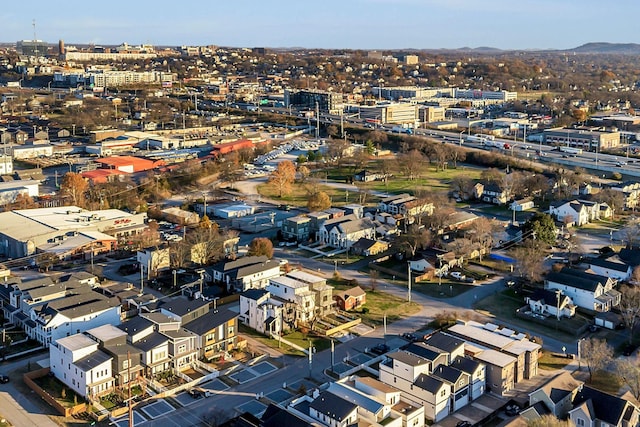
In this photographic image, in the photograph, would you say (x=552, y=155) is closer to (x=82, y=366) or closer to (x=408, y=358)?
(x=408, y=358)

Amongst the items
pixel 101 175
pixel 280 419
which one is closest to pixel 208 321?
pixel 280 419

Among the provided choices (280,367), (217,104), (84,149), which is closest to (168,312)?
(280,367)

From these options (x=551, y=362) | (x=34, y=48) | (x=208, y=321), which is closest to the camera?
(x=551, y=362)

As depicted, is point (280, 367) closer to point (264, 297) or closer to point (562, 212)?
point (264, 297)

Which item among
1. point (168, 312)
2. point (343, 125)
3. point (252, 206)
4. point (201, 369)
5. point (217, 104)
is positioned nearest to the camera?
point (201, 369)

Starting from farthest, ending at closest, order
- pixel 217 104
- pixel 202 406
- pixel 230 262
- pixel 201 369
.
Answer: pixel 217 104 → pixel 230 262 → pixel 201 369 → pixel 202 406
